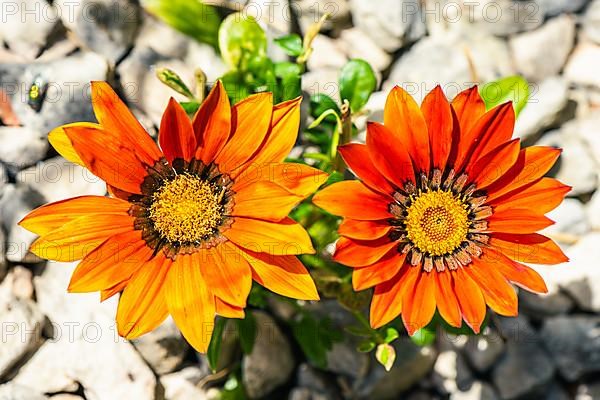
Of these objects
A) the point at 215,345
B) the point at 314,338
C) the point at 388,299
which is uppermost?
the point at 388,299

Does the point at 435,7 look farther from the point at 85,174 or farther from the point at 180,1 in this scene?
the point at 85,174

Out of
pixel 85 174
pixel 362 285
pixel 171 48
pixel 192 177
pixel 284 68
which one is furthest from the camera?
pixel 171 48

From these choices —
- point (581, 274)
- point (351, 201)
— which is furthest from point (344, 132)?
point (581, 274)

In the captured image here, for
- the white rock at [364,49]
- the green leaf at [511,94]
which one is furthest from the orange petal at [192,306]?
the white rock at [364,49]

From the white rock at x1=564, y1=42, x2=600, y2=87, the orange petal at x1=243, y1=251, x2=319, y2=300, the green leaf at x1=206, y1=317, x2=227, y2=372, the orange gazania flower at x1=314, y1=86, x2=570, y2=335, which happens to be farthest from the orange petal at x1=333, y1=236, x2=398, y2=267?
the white rock at x1=564, y1=42, x2=600, y2=87

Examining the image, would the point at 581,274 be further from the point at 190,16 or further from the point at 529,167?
the point at 190,16

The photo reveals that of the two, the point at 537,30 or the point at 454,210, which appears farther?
the point at 537,30

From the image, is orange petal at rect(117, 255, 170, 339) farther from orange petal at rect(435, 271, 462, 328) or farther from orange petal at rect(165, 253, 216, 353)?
orange petal at rect(435, 271, 462, 328)

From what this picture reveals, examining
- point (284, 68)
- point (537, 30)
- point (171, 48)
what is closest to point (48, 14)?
point (171, 48)
